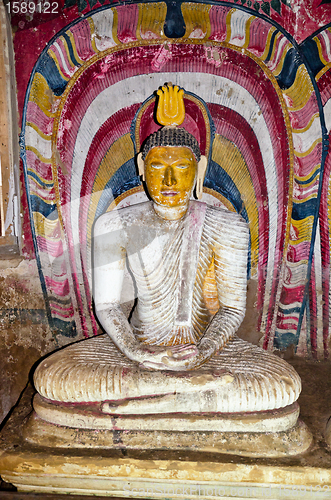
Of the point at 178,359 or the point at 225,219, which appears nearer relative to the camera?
the point at 178,359

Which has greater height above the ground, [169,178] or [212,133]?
[212,133]

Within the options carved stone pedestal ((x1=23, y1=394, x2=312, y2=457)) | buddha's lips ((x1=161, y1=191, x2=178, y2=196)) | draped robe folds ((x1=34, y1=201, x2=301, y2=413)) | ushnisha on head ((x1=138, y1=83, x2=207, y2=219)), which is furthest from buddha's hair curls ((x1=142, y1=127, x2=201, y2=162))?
carved stone pedestal ((x1=23, y1=394, x2=312, y2=457))

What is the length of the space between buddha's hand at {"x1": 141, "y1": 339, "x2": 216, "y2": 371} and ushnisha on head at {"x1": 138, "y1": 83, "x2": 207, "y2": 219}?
107cm

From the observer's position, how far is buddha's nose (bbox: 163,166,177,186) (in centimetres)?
341

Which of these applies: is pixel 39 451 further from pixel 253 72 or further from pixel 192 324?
pixel 253 72

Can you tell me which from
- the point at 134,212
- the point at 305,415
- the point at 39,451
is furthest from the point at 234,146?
the point at 39,451

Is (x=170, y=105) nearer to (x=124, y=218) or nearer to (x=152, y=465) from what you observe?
(x=124, y=218)

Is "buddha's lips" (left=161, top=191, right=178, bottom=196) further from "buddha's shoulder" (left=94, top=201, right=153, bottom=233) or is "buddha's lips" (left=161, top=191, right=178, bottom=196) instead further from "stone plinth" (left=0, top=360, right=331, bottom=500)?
"stone plinth" (left=0, top=360, right=331, bottom=500)

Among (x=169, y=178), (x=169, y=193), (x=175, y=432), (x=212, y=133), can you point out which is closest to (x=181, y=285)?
(x=169, y=193)

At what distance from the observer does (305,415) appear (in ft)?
11.7

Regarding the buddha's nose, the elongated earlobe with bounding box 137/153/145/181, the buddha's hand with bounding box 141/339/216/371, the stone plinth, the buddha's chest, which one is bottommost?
the stone plinth

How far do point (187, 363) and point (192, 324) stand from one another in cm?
52

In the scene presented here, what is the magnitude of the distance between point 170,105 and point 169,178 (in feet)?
2.04

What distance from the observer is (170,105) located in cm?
356
